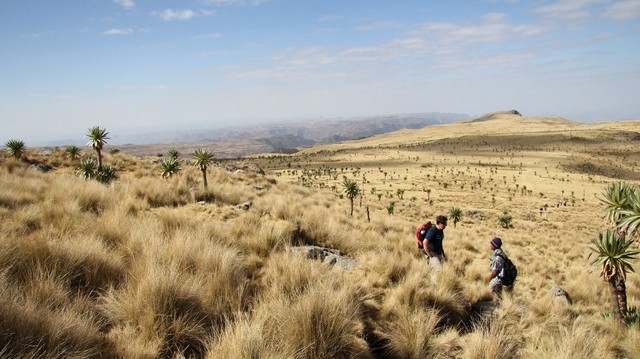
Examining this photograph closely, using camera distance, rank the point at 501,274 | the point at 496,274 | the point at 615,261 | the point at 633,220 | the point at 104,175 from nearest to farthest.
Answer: the point at 501,274 < the point at 496,274 < the point at 615,261 < the point at 633,220 < the point at 104,175

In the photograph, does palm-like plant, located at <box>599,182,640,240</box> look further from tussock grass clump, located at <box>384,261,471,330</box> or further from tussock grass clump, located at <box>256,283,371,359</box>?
tussock grass clump, located at <box>256,283,371,359</box>

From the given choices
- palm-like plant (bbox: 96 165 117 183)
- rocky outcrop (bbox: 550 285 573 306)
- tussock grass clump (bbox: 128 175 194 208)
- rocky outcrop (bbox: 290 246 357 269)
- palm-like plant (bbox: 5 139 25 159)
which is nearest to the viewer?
rocky outcrop (bbox: 290 246 357 269)

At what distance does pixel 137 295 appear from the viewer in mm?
4703

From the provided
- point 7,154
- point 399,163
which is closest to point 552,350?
point 7,154

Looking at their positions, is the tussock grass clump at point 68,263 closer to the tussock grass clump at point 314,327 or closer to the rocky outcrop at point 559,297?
the tussock grass clump at point 314,327

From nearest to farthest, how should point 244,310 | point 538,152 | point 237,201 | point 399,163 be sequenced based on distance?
point 244,310 < point 237,201 < point 399,163 < point 538,152

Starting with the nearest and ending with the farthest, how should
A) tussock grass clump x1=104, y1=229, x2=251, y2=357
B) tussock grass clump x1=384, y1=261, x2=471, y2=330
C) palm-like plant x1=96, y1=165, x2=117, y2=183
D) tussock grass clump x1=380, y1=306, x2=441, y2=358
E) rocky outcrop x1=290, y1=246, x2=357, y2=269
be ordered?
tussock grass clump x1=104, y1=229, x2=251, y2=357 < tussock grass clump x1=380, y1=306, x2=441, y2=358 < tussock grass clump x1=384, y1=261, x2=471, y2=330 < rocky outcrop x1=290, y1=246, x2=357, y2=269 < palm-like plant x1=96, y1=165, x2=117, y2=183

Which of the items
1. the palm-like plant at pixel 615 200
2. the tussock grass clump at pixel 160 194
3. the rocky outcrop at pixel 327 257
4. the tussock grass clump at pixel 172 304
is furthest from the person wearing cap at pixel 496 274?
the tussock grass clump at pixel 160 194

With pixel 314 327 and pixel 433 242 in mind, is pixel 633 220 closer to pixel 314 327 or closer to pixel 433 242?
pixel 433 242

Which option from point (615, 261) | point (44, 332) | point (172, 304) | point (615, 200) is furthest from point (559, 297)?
point (44, 332)

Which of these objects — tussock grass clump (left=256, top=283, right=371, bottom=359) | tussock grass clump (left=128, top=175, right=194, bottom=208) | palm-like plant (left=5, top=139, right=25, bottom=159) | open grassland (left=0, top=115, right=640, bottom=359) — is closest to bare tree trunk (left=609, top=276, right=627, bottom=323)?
open grassland (left=0, top=115, right=640, bottom=359)

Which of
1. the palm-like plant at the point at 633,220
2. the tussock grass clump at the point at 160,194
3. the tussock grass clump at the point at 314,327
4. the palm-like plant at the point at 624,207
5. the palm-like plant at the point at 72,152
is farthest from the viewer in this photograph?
the palm-like plant at the point at 72,152

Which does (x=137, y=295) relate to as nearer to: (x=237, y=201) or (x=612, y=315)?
(x=612, y=315)

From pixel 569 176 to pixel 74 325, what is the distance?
4216 inches
